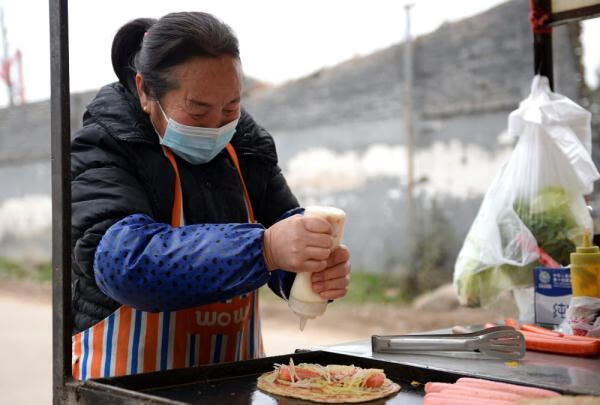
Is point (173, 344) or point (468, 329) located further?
point (468, 329)

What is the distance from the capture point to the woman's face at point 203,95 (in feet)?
5.61

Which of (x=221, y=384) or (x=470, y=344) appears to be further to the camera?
(x=470, y=344)

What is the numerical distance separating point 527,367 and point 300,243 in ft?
2.29

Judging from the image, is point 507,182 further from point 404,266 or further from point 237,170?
point 404,266

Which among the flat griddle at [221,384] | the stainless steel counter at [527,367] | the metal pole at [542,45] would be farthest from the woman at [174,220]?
the metal pole at [542,45]

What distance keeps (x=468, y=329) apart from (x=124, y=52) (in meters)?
1.27

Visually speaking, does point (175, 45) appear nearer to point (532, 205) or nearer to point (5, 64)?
point (532, 205)

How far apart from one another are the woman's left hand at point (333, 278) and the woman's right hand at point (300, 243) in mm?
95

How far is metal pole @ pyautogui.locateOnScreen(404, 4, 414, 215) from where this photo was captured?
34.3 ft

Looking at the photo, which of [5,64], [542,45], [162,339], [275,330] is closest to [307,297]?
[162,339]

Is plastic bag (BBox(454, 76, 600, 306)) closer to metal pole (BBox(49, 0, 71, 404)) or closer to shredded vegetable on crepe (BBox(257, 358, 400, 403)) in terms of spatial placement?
shredded vegetable on crepe (BBox(257, 358, 400, 403))

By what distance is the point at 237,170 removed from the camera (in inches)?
76.4

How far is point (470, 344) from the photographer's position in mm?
1814

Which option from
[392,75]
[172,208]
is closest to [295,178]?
[392,75]
